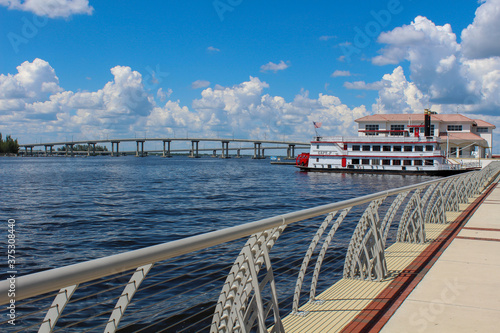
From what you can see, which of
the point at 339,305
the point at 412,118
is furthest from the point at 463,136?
the point at 339,305

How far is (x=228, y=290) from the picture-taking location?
335 centimetres

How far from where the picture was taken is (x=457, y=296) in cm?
519

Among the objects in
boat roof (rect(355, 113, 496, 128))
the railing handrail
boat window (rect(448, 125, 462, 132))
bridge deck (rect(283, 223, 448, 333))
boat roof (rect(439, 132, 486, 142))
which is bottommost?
bridge deck (rect(283, 223, 448, 333))

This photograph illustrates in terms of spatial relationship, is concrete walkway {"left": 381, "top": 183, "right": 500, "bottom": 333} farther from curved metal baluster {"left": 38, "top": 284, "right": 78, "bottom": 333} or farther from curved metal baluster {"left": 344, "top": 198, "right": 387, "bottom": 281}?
curved metal baluster {"left": 38, "top": 284, "right": 78, "bottom": 333}

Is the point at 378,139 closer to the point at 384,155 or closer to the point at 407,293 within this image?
the point at 384,155

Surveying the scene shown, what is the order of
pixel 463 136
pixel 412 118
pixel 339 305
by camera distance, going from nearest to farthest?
pixel 339 305, pixel 463 136, pixel 412 118

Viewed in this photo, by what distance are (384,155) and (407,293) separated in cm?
5995

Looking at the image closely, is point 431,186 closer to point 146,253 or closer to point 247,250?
point 247,250

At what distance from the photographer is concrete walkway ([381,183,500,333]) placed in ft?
14.2

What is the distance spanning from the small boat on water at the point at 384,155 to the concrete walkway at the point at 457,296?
178 feet

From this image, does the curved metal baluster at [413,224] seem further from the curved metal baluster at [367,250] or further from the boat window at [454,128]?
the boat window at [454,128]

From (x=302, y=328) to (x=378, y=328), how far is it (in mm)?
810

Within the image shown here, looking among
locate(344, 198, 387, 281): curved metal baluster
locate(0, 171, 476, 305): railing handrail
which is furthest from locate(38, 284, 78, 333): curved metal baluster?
locate(344, 198, 387, 281): curved metal baluster

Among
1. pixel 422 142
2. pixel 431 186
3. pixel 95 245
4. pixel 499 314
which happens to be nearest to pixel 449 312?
pixel 499 314
